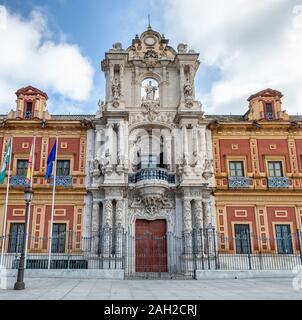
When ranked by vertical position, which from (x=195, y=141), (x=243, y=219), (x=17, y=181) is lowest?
(x=243, y=219)

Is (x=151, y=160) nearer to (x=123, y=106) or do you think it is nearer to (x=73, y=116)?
(x=123, y=106)

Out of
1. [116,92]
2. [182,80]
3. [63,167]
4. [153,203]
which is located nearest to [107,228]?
[153,203]

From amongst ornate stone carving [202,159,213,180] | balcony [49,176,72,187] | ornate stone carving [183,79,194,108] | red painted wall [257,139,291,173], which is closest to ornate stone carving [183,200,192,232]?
ornate stone carving [202,159,213,180]

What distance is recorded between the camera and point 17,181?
2203 cm

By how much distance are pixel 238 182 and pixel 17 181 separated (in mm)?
14564

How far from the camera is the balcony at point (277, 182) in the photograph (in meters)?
22.5

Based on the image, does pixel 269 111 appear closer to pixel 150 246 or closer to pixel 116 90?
pixel 116 90

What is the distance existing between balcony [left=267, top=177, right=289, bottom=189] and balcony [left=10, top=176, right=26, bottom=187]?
16228 millimetres

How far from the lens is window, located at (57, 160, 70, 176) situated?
74.7 ft

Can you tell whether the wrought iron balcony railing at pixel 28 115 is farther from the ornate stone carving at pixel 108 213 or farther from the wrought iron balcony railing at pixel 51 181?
the ornate stone carving at pixel 108 213

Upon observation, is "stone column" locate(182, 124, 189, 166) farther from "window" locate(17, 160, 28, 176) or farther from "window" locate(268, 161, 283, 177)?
"window" locate(17, 160, 28, 176)

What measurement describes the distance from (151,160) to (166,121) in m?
2.94

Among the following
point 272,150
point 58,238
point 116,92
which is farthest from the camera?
point 272,150
